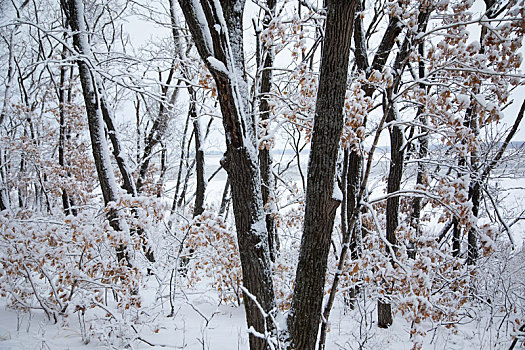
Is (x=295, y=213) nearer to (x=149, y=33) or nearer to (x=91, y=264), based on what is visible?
(x=91, y=264)

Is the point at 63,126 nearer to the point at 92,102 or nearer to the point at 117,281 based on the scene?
the point at 92,102

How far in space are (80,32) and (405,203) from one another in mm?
11189

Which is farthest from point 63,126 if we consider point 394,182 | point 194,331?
point 394,182

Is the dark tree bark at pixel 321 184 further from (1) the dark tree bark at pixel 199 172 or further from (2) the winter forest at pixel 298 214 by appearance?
(1) the dark tree bark at pixel 199 172

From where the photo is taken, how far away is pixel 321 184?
106 inches

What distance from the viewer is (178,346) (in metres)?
4.04

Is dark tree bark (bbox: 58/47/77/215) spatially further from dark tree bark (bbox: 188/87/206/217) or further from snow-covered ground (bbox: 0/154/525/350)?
snow-covered ground (bbox: 0/154/525/350)

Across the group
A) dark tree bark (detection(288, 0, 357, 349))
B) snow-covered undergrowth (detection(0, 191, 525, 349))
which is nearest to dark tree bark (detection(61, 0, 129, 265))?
snow-covered undergrowth (detection(0, 191, 525, 349))

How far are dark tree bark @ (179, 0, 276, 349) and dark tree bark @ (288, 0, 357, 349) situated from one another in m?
0.36

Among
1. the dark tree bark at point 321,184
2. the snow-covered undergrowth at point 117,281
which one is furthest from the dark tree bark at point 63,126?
the dark tree bark at point 321,184

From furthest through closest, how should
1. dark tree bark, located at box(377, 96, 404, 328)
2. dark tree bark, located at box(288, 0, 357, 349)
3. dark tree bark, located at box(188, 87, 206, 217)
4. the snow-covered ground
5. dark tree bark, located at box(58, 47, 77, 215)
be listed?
dark tree bark, located at box(58, 47, 77, 215)
dark tree bark, located at box(188, 87, 206, 217)
dark tree bark, located at box(377, 96, 404, 328)
the snow-covered ground
dark tree bark, located at box(288, 0, 357, 349)

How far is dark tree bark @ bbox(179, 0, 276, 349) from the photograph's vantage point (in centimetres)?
265

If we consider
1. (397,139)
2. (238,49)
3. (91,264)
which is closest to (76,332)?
(91,264)

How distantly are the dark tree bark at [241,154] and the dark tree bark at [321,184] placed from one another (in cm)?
36
